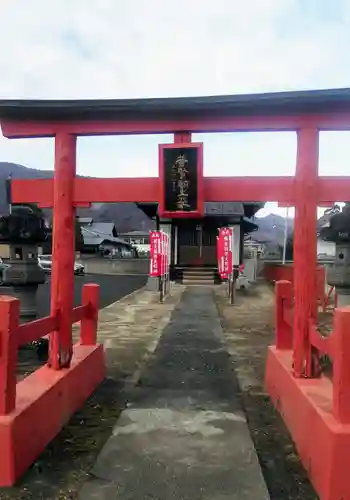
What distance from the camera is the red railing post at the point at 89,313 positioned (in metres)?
5.86

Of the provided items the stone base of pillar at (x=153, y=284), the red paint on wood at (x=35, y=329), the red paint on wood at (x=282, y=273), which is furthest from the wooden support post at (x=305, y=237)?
the stone base of pillar at (x=153, y=284)

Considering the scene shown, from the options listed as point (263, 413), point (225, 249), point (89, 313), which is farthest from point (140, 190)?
point (225, 249)

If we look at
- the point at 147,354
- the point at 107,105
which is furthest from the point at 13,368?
Answer: the point at 147,354

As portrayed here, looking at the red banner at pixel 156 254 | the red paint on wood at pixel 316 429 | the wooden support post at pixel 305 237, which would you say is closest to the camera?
the red paint on wood at pixel 316 429

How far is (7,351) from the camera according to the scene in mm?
3176

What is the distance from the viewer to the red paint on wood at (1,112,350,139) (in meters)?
4.67

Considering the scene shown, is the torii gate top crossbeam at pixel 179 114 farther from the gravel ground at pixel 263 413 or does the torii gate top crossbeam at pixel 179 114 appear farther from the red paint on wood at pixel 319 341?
the gravel ground at pixel 263 413

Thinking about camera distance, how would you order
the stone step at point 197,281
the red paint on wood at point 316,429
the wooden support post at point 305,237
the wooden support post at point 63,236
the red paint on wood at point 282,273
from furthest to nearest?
the stone step at point 197,281, the red paint on wood at point 282,273, the wooden support post at point 63,236, the wooden support post at point 305,237, the red paint on wood at point 316,429

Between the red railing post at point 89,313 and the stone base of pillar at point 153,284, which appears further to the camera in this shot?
the stone base of pillar at point 153,284

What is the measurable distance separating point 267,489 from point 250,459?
1.42ft

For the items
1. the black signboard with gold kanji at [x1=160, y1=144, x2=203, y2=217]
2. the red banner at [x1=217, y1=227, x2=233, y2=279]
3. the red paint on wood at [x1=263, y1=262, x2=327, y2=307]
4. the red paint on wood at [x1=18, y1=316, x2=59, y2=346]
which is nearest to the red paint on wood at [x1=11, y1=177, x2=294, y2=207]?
the black signboard with gold kanji at [x1=160, y1=144, x2=203, y2=217]

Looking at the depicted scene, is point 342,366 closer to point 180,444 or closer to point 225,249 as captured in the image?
point 180,444

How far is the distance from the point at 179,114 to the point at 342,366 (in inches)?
117

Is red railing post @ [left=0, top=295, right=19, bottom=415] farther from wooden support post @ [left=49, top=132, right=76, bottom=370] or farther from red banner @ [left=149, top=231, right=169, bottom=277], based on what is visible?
red banner @ [left=149, top=231, right=169, bottom=277]
